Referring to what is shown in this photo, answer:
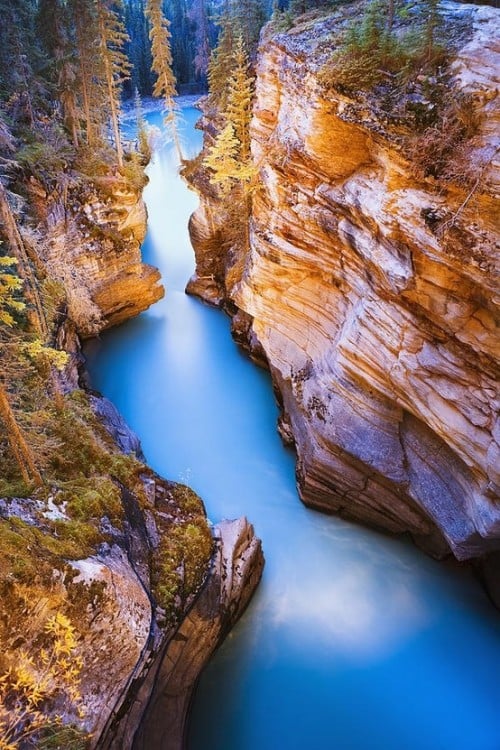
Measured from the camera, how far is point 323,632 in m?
11.8

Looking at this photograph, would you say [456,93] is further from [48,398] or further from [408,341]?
[48,398]

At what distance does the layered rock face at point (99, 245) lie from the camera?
16.8 metres

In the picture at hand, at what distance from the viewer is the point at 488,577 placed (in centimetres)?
1220

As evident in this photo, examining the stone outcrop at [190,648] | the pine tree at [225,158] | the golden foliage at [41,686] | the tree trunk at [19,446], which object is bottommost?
the stone outcrop at [190,648]

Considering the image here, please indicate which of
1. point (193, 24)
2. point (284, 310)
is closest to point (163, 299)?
point (284, 310)

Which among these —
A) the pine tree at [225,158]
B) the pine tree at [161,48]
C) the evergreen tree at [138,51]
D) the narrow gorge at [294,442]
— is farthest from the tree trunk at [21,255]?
the evergreen tree at [138,51]

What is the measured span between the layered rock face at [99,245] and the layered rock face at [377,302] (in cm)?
652

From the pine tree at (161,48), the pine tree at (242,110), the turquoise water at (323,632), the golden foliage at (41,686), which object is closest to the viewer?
the golden foliage at (41,686)

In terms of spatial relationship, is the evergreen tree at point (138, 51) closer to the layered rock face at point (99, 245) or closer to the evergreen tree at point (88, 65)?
the evergreen tree at point (88, 65)

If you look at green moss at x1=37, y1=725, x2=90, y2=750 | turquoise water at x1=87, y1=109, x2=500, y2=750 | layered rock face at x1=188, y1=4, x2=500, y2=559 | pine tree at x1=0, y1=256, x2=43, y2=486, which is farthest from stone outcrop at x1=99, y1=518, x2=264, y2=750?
pine tree at x1=0, y1=256, x2=43, y2=486

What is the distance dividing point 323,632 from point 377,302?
28.0 ft

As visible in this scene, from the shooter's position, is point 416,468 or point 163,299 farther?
point 163,299

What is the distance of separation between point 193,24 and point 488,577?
67540 millimetres

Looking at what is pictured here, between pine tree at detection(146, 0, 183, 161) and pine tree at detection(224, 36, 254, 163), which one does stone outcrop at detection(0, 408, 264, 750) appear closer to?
pine tree at detection(224, 36, 254, 163)
